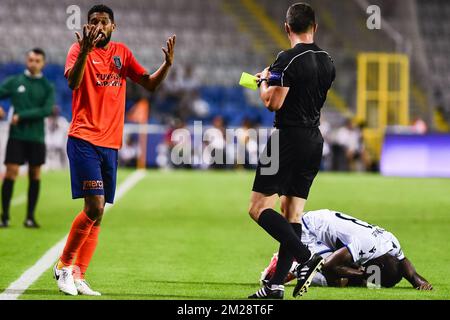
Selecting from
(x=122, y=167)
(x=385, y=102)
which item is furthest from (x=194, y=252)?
(x=385, y=102)

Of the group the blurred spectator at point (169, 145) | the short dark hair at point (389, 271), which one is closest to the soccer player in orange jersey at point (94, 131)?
the short dark hair at point (389, 271)

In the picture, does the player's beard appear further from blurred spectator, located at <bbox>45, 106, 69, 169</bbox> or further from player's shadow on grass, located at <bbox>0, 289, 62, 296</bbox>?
blurred spectator, located at <bbox>45, 106, 69, 169</bbox>

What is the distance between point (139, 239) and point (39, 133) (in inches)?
90.3

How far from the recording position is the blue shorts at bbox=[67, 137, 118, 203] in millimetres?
8305

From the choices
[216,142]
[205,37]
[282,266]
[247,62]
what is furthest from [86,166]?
[205,37]

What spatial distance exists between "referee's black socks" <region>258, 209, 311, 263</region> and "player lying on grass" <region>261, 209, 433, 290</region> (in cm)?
82

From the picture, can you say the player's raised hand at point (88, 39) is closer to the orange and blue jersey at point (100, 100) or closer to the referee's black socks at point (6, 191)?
the orange and blue jersey at point (100, 100)

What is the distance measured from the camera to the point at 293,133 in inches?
317

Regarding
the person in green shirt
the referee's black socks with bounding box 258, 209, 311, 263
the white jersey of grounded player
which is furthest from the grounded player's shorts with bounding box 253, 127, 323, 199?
the person in green shirt

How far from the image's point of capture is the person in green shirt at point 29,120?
1413 cm

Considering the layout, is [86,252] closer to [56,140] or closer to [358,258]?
[358,258]

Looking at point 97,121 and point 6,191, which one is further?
point 6,191

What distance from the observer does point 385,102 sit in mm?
33906

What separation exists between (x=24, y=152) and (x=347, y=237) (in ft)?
21.2
